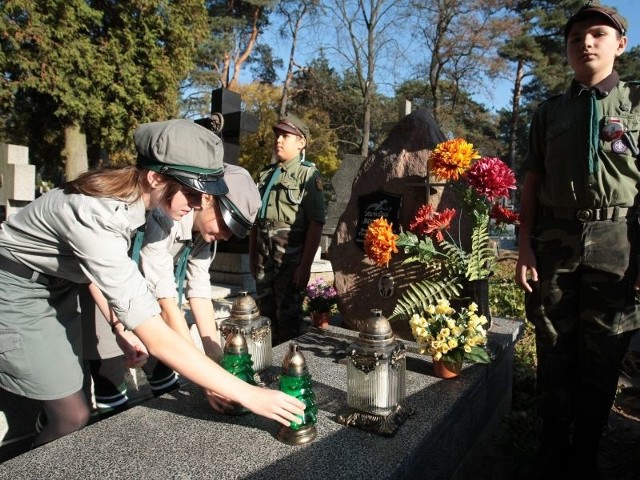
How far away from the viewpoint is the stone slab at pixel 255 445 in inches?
57.0

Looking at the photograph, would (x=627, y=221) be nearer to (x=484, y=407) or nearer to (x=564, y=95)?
(x=564, y=95)

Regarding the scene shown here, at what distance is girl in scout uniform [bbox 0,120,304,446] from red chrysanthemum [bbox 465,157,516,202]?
1.34m

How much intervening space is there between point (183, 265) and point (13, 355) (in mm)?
785

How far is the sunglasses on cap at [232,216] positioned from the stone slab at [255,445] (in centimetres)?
75

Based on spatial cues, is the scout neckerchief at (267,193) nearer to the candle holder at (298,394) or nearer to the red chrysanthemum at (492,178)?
the red chrysanthemum at (492,178)

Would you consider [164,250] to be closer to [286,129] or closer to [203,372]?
[203,372]

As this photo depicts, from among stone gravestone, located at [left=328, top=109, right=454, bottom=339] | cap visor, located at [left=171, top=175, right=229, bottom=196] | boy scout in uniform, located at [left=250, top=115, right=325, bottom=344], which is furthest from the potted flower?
cap visor, located at [left=171, top=175, right=229, bottom=196]

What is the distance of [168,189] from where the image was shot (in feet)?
5.64

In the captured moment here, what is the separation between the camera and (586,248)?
6.99 ft

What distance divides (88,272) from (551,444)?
7.17 ft

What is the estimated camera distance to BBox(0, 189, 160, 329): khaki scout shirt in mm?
1486

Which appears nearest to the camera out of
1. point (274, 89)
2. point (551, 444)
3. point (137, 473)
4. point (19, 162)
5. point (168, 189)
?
point (137, 473)

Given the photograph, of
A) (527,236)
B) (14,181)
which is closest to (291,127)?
(527,236)

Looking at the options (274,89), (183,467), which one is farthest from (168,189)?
(274,89)
